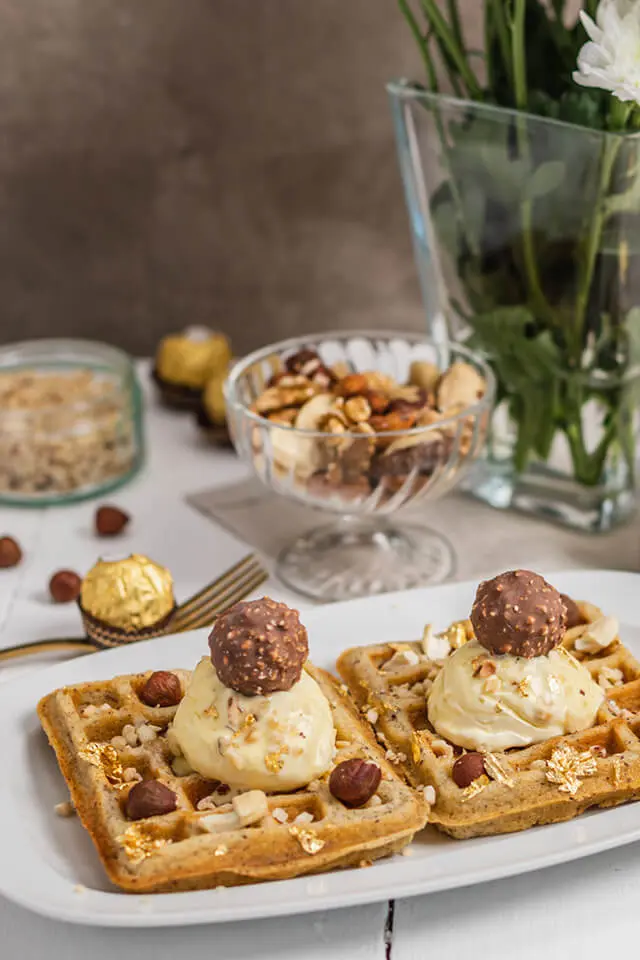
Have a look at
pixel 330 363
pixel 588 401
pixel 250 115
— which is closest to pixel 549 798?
pixel 588 401

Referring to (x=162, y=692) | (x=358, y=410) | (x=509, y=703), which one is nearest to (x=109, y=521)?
(x=358, y=410)

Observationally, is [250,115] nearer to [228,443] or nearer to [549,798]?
[228,443]

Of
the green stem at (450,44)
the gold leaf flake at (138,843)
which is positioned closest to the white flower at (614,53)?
the green stem at (450,44)

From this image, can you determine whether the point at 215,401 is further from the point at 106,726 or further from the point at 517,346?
the point at 106,726

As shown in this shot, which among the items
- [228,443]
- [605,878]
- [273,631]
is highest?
[273,631]

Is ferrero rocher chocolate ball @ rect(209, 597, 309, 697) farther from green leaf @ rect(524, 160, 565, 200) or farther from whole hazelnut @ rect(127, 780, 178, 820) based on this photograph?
green leaf @ rect(524, 160, 565, 200)

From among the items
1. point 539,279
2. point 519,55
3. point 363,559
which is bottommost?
point 363,559
